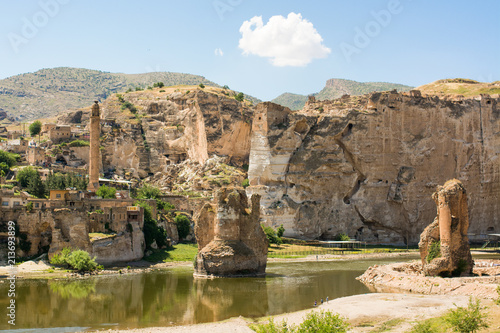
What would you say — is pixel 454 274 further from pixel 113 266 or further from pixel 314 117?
pixel 314 117

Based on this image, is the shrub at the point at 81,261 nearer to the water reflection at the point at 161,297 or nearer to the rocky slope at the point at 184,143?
the water reflection at the point at 161,297

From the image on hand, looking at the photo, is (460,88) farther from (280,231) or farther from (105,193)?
(105,193)

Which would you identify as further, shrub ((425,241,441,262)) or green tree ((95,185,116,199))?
green tree ((95,185,116,199))

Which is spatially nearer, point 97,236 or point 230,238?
point 230,238

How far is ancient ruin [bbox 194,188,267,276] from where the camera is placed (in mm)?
42156

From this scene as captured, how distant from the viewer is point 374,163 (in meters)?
78.8

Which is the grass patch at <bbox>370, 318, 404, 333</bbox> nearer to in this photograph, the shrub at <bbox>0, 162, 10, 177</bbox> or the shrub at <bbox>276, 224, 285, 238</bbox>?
the shrub at <bbox>276, 224, 285, 238</bbox>

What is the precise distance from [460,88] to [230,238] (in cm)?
6874

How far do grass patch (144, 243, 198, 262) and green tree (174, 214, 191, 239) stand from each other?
11.2ft

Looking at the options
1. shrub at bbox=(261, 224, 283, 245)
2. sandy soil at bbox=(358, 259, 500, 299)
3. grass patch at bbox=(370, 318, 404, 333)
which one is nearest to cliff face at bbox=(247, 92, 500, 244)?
shrub at bbox=(261, 224, 283, 245)

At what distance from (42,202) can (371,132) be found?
45.1m

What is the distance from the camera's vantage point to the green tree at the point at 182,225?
63097 mm

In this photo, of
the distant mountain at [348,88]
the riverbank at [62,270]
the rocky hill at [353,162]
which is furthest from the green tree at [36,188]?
the distant mountain at [348,88]

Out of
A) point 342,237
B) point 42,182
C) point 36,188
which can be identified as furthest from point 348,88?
point 36,188
